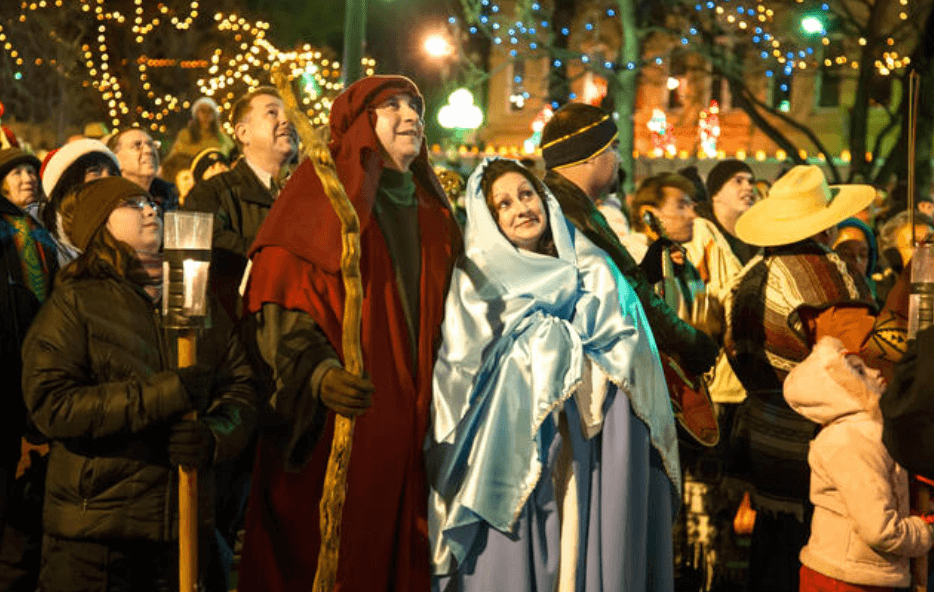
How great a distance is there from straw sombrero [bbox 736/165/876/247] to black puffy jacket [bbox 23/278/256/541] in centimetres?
327

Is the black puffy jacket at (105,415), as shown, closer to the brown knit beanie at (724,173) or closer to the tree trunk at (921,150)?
the brown knit beanie at (724,173)

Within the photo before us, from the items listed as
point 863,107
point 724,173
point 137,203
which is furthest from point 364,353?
point 863,107

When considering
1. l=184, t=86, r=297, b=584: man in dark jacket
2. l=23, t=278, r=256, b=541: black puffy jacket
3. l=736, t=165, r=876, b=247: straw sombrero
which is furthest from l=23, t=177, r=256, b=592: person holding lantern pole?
l=736, t=165, r=876, b=247: straw sombrero

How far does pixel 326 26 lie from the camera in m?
33.3

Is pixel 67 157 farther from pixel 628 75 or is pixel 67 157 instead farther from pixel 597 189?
pixel 628 75

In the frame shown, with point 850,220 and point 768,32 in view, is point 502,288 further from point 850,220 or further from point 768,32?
point 768,32

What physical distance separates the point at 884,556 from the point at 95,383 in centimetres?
314

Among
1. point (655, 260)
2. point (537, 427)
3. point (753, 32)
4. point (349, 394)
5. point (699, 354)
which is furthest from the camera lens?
point (753, 32)

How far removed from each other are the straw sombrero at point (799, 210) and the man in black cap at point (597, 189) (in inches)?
43.8

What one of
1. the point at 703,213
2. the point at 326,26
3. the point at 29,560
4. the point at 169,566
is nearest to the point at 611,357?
the point at 169,566

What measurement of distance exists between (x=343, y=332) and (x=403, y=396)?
54 cm

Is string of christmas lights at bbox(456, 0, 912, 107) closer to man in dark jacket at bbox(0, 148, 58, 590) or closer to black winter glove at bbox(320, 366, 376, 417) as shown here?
man in dark jacket at bbox(0, 148, 58, 590)

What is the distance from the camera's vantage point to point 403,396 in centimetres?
613

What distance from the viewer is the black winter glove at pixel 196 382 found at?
5359mm
